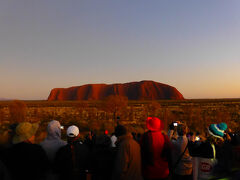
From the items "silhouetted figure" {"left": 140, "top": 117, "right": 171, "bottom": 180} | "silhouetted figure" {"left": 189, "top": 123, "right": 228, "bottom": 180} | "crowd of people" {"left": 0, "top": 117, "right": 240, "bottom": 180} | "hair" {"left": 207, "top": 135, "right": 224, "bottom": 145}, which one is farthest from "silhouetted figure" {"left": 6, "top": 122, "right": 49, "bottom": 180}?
"hair" {"left": 207, "top": 135, "right": 224, "bottom": 145}

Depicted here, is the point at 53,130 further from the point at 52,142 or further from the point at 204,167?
the point at 204,167

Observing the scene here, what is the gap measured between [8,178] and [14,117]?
5489cm

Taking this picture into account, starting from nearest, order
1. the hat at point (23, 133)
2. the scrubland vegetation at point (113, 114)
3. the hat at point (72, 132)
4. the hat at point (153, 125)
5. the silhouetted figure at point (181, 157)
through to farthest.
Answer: the hat at point (23, 133) → the hat at point (153, 125) → the hat at point (72, 132) → the silhouetted figure at point (181, 157) → the scrubland vegetation at point (113, 114)

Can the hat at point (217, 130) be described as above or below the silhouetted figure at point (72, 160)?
above

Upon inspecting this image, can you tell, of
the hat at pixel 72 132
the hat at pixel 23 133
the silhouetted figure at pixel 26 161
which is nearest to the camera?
the silhouetted figure at pixel 26 161

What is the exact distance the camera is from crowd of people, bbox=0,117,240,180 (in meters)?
3.28

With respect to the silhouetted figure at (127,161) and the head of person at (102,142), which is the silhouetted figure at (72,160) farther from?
the silhouetted figure at (127,161)

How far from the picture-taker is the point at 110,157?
420 cm

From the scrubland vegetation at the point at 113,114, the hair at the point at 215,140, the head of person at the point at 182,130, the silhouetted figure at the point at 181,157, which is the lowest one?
the scrubland vegetation at the point at 113,114

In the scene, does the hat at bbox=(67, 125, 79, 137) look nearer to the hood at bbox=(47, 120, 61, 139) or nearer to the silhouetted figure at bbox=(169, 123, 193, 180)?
the hood at bbox=(47, 120, 61, 139)

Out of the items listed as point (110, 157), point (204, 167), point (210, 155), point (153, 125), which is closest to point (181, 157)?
point (204, 167)

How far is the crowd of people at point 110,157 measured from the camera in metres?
3.28

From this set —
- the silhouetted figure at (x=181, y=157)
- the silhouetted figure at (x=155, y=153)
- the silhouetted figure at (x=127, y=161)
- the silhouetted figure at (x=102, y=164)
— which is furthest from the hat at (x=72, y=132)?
the silhouetted figure at (x=181, y=157)

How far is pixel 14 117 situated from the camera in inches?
2067
